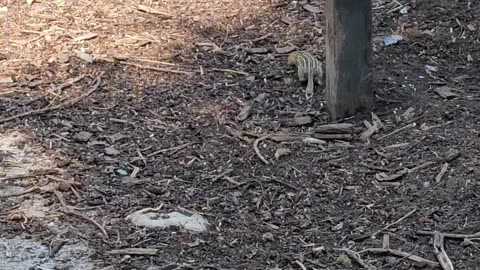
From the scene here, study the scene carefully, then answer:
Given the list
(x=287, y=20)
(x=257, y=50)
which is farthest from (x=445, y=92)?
(x=287, y=20)

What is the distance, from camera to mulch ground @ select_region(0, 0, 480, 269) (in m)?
3.59

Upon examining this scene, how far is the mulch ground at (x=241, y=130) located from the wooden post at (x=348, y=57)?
109mm

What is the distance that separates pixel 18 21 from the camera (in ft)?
18.8

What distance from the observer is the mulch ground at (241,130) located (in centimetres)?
359

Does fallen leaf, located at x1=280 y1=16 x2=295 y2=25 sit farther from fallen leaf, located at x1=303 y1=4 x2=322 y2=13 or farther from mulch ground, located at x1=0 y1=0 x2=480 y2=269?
fallen leaf, located at x1=303 y1=4 x2=322 y2=13

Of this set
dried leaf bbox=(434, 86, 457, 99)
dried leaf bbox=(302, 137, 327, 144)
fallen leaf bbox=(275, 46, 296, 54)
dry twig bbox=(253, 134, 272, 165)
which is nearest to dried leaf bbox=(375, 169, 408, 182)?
dried leaf bbox=(302, 137, 327, 144)

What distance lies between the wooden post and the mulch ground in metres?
0.11

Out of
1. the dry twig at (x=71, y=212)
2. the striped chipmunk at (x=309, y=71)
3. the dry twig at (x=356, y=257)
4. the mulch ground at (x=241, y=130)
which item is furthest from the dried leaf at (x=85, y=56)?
the dry twig at (x=356, y=257)

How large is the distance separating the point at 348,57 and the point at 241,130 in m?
0.64

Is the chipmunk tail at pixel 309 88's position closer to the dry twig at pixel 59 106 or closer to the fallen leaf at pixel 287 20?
the fallen leaf at pixel 287 20

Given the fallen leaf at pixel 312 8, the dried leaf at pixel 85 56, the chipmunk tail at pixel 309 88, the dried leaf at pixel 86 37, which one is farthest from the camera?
the fallen leaf at pixel 312 8

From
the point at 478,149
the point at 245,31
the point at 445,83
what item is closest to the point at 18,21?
the point at 245,31

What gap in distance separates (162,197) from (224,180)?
1.04ft

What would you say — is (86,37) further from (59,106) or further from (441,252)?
(441,252)
